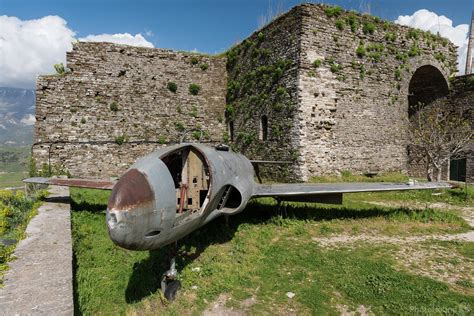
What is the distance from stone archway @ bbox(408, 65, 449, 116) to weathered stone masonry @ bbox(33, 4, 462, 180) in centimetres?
7

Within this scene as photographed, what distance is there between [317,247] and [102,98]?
13.4 m

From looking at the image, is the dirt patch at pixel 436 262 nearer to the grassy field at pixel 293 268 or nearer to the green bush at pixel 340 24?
the grassy field at pixel 293 268

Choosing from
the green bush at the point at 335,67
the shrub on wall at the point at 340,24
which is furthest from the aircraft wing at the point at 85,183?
the shrub on wall at the point at 340,24

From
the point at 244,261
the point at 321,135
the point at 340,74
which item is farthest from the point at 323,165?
the point at 244,261

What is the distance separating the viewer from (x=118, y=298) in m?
4.75

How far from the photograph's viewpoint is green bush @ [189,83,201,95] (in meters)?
17.1

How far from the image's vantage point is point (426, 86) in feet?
56.2

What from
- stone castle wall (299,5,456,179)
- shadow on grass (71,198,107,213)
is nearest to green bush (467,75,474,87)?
stone castle wall (299,5,456,179)

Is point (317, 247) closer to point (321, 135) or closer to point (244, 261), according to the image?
point (244, 261)

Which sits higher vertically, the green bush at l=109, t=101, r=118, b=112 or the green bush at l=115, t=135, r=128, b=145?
the green bush at l=109, t=101, r=118, b=112

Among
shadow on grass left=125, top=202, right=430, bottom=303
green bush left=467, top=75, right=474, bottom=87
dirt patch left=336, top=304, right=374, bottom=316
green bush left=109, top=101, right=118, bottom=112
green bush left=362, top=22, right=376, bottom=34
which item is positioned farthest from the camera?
green bush left=109, top=101, right=118, bottom=112

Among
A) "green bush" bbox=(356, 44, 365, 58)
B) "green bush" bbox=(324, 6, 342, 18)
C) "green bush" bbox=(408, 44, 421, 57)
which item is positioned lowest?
"green bush" bbox=(356, 44, 365, 58)

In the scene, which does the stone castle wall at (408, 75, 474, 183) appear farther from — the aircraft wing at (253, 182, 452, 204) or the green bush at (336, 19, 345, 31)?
the aircraft wing at (253, 182, 452, 204)

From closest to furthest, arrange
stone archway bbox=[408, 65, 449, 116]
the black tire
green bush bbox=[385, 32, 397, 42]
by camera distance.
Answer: the black tire
green bush bbox=[385, 32, 397, 42]
stone archway bbox=[408, 65, 449, 116]
